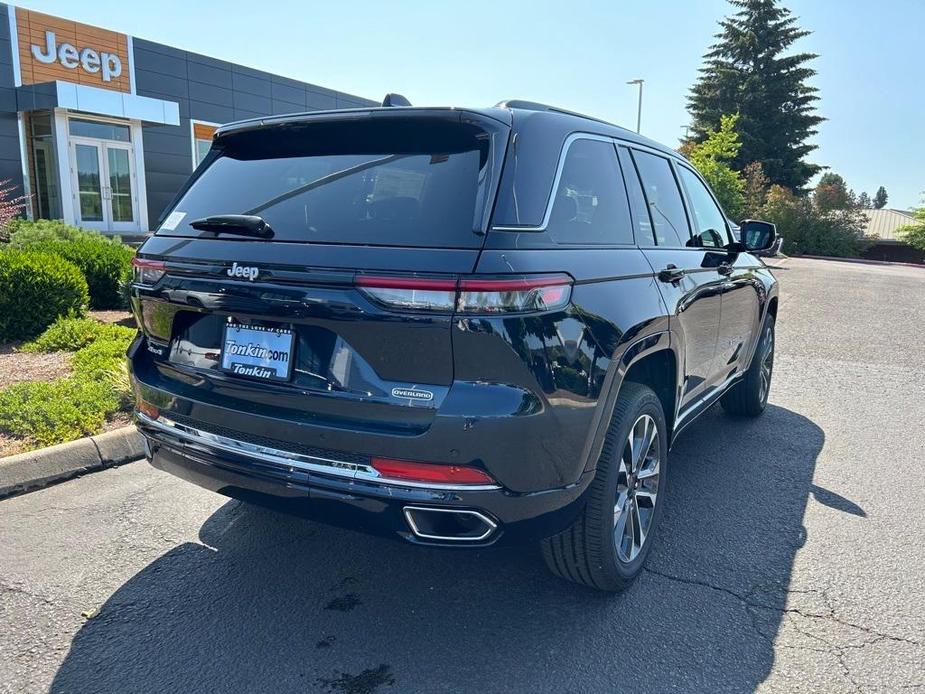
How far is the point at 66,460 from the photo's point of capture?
4219 millimetres

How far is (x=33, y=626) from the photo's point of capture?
9.05ft

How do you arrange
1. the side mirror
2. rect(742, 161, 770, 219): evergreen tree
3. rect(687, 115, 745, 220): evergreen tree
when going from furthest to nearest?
rect(742, 161, 770, 219): evergreen tree → rect(687, 115, 745, 220): evergreen tree → the side mirror

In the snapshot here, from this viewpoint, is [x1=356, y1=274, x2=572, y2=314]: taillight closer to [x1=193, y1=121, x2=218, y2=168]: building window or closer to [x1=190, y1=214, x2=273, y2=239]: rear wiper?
[x1=190, y1=214, x2=273, y2=239]: rear wiper

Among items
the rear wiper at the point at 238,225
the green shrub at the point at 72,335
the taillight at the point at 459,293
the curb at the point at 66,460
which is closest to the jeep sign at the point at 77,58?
the green shrub at the point at 72,335

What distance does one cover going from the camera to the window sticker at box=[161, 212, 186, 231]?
9.75ft

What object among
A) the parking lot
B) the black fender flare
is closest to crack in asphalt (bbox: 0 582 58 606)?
the parking lot

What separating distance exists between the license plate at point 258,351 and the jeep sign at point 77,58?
20051 mm

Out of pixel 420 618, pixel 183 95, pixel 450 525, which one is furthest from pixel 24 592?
pixel 183 95

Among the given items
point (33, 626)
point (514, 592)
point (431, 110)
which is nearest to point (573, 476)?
point (514, 592)

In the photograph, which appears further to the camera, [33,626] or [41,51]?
[41,51]

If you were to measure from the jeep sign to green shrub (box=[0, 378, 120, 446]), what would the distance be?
675 inches

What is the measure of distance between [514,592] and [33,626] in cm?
190

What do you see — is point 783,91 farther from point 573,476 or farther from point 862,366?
point 573,476

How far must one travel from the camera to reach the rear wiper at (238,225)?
8.57ft
